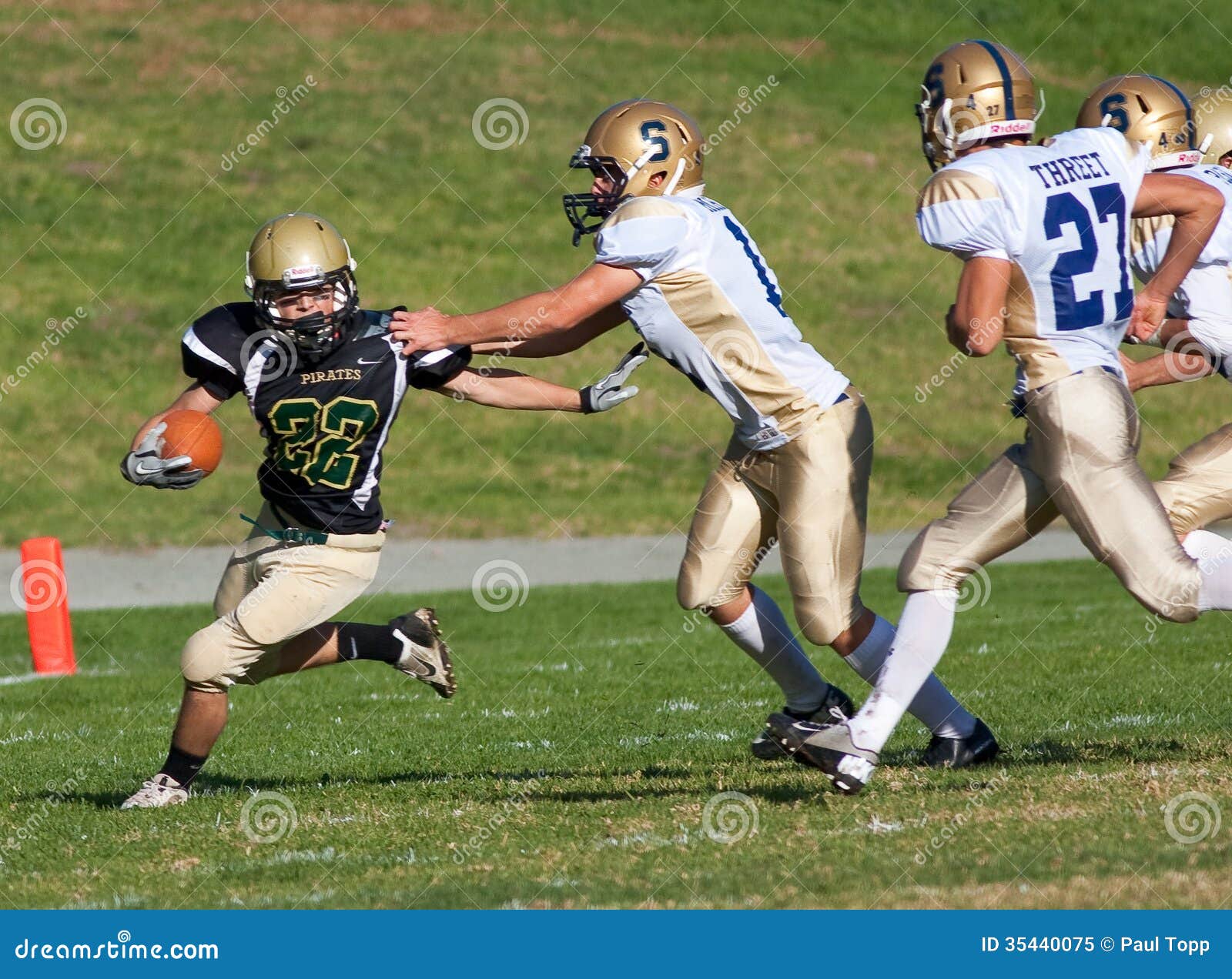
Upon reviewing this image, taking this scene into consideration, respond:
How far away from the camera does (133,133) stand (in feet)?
72.5

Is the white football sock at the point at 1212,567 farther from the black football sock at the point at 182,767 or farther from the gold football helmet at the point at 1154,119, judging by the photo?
the black football sock at the point at 182,767

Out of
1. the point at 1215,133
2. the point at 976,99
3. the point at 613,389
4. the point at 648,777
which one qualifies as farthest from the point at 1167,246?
the point at 648,777

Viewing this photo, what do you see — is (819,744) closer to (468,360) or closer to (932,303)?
(468,360)

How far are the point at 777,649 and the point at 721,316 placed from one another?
119 centimetres

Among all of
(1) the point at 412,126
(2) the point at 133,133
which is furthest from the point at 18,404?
(1) the point at 412,126

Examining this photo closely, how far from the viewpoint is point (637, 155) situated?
194 inches

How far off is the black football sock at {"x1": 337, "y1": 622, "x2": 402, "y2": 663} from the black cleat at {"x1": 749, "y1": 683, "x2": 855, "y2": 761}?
4.21ft

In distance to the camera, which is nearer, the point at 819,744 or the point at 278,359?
the point at 819,744

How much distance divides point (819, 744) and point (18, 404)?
1484cm

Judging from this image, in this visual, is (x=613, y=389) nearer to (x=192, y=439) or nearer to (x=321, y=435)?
(x=321, y=435)

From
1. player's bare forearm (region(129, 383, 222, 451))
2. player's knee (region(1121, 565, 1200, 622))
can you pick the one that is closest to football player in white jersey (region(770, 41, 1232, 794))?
player's knee (region(1121, 565, 1200, 622))

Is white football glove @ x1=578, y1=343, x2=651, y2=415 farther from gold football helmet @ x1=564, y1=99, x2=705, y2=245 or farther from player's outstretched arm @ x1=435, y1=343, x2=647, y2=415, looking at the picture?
gold football helmet @ x1=564, y1=99, x2=705, y2=245

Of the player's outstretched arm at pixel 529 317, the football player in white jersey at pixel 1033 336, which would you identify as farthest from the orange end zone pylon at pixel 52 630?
the football player in white jersey at pixel 1033 336

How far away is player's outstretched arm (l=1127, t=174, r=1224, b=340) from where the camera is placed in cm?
458
